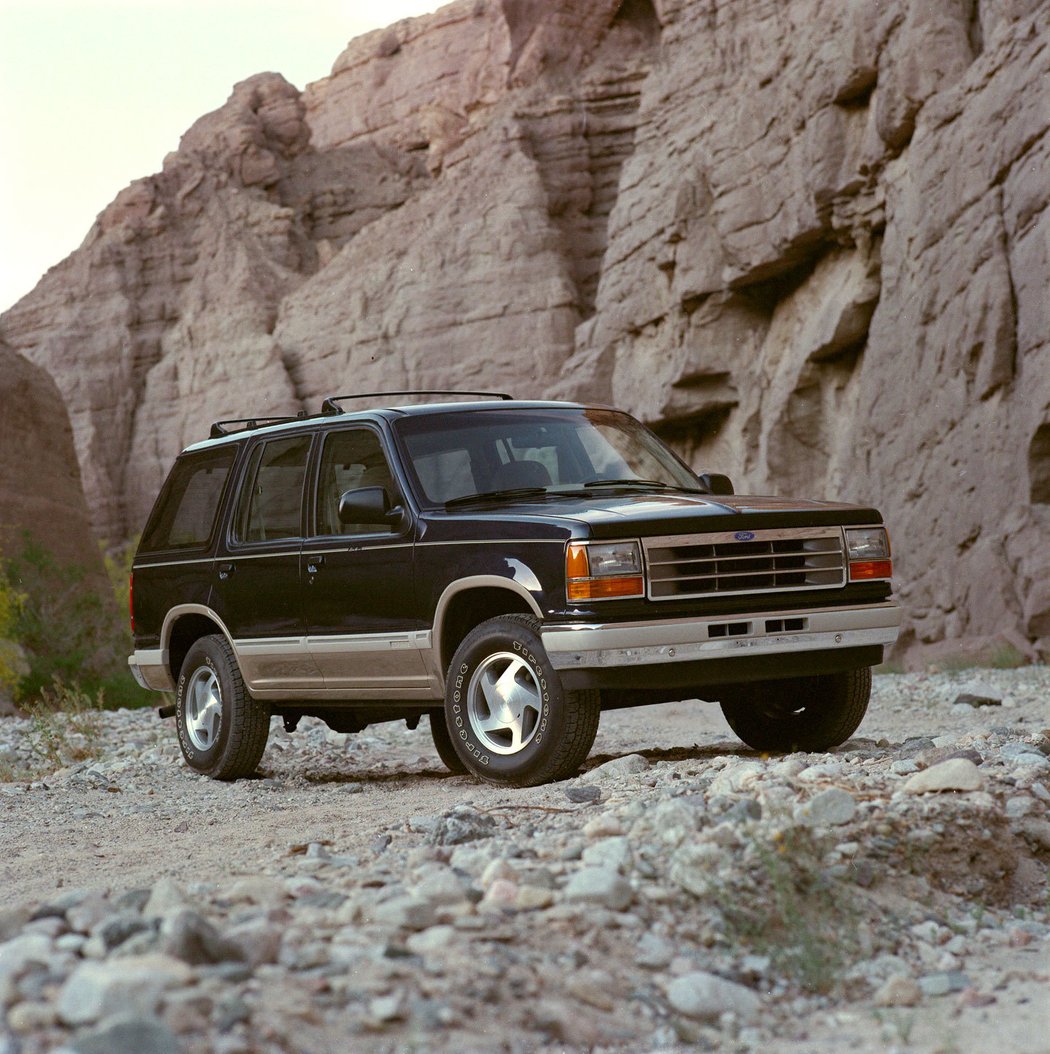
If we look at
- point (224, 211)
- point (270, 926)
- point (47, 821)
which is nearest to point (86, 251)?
point (224, 211)

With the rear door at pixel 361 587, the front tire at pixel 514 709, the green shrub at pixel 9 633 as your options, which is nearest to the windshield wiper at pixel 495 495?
the rear door at pixel 361 587

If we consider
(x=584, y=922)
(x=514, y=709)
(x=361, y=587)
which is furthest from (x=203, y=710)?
(x=584, y=922)

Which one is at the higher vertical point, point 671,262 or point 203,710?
point 671,262

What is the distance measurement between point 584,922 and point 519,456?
4.34 metres

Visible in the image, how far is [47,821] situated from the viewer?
8.04 meters

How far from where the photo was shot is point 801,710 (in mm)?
8695

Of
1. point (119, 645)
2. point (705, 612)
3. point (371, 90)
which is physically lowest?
point (119, 645)

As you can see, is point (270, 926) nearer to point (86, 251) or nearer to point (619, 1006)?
point (619, 1006)

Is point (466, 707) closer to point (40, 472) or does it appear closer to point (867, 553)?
point (867, 553)

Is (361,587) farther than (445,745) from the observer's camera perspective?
No

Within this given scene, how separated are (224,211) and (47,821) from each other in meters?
61.6

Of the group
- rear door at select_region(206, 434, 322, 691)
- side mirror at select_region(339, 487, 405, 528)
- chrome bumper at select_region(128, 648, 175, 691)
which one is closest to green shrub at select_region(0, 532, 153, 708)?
chrome bumper at select_region(128, 648, 175, 691)

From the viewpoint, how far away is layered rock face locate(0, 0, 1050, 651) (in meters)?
20.0

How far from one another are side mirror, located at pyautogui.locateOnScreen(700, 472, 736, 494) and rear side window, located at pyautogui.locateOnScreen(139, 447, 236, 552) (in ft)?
9.61
